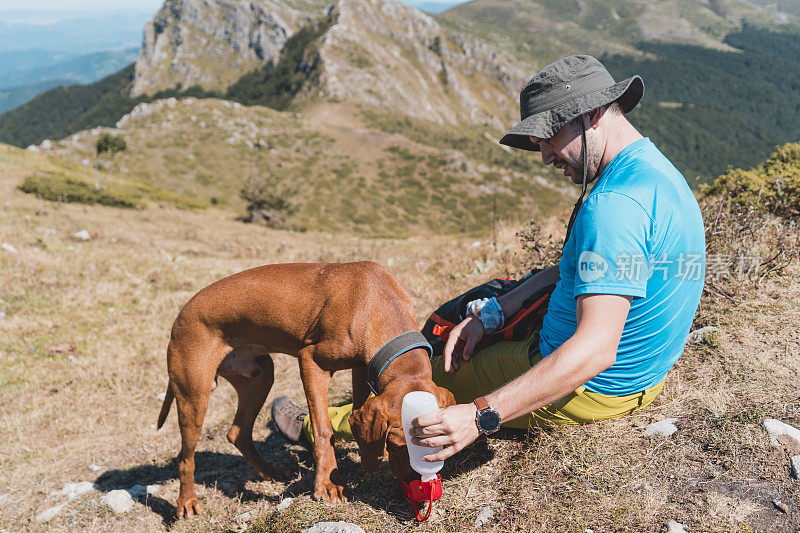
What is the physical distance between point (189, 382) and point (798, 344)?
15.2ft

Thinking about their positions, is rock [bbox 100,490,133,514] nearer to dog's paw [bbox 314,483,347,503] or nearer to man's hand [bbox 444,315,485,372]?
dog's paw [bbox 314,483,347,503]

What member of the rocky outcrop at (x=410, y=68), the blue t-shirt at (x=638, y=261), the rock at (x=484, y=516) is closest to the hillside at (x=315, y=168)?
the rocky outcrop at (x=410, y=68)

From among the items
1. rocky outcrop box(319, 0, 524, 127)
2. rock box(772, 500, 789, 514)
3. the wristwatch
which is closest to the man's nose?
the wristwatch

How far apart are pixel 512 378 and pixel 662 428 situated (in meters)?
0.96

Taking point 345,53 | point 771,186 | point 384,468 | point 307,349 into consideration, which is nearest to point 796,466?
point 384,468

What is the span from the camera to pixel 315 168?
70625mm

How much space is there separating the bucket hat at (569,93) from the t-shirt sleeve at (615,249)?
1.66 ft

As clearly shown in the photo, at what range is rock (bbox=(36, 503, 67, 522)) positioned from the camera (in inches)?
151

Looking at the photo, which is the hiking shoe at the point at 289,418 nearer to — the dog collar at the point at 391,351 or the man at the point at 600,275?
the dog collar at the point at 391,351

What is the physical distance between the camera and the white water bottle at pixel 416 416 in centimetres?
242

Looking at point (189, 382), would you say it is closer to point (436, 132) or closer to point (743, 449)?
point (743, 449)

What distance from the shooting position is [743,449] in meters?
2.72

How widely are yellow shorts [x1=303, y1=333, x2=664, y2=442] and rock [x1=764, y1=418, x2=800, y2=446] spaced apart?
600mm

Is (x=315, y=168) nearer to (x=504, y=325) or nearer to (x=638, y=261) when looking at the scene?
(x=504, y=325)
